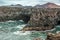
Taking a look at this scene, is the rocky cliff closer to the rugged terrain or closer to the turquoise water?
the rugged terrain

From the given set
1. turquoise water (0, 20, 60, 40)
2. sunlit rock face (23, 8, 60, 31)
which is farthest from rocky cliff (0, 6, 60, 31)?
turquoise water (0, 20, 60, 40)

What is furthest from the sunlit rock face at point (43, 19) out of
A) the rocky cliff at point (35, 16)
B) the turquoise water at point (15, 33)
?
the turquoise water at point (15, 33)

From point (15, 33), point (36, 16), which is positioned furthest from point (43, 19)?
point (15, 33)

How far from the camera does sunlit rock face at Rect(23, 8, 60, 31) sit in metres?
16.6

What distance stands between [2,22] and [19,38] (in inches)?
163

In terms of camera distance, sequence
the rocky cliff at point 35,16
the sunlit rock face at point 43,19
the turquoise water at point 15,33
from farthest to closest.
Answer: the rocky cliff at point 35,16 → the sunlit rock face at point 43,19 → the turquoise water at point 15,33

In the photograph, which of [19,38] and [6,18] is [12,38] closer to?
[19,38]

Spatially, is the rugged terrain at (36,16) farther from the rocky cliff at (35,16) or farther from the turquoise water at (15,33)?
the turquoise water at (15,33)

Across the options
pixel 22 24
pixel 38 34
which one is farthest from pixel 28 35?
pixel 22 24

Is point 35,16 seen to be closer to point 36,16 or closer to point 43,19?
point 36,16

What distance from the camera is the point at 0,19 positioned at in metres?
17.8

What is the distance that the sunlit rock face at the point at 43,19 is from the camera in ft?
54.3

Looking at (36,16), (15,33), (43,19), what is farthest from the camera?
(36,16)

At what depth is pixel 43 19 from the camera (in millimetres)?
17703
